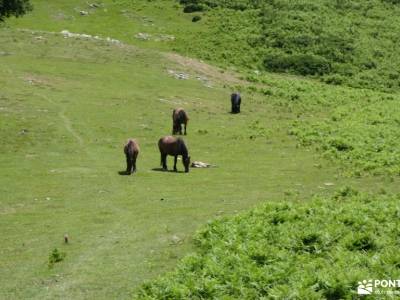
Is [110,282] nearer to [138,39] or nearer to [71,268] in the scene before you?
[71,268]

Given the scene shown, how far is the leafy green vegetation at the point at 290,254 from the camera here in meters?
13.3

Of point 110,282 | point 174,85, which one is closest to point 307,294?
point 110,282

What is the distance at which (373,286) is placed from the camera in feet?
41.7

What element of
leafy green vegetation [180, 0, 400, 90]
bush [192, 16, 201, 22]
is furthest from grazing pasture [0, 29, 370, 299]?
bush [192, 16, 201, 22]

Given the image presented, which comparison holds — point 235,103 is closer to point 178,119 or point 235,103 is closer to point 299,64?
point 178,119

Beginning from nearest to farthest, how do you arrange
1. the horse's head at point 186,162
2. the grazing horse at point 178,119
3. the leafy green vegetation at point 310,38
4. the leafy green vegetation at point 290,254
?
the leafy green vegetation at point 290,254
the horse's head at point 186,162
the grazing horse at point 178,119
the leafy green vegetation at point 310,38

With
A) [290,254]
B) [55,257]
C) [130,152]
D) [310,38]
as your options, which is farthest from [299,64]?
[55,257]

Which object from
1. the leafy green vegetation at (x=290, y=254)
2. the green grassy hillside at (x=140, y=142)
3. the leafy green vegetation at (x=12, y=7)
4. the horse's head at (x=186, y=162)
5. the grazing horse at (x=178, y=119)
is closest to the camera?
the leafy green vegetation at (x=290, y=254)

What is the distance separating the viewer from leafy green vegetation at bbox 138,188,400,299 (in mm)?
13281

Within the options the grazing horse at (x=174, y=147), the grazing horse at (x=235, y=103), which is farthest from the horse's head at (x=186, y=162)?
the grazing horse at (x=235, y=103)

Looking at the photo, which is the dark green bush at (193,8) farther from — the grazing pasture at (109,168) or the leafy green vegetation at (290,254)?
the leafy green vegetation at (290,254)

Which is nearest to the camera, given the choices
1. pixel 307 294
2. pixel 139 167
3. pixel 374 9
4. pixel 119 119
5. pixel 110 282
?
pixel 307 294

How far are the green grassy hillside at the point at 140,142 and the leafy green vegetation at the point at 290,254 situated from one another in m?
0.70

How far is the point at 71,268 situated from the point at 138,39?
2232 inches
